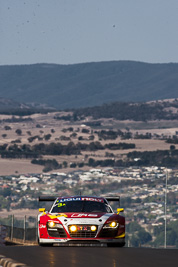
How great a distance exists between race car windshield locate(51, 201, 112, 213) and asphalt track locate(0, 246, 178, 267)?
162 centimetres

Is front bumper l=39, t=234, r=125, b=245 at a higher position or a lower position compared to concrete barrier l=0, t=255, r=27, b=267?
higher

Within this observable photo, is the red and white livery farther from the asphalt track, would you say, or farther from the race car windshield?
the asphalt track

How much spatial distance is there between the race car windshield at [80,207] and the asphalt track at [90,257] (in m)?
1.62

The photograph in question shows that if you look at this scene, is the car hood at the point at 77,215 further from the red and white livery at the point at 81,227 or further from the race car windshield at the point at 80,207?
the race car windshield at the point at 80,207

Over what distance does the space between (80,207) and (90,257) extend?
5.10 meters

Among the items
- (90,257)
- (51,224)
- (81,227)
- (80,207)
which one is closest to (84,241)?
(81,227)

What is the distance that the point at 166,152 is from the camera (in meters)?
192

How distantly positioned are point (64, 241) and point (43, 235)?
796 mm

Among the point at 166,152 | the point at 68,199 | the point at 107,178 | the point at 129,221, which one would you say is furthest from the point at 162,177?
the point at 68,199

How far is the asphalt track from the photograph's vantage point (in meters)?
16.8

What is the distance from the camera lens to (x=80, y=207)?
77.0 feet

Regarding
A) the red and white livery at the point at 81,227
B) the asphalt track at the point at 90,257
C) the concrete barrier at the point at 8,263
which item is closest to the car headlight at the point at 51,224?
the red and white livery at the point at 81,227

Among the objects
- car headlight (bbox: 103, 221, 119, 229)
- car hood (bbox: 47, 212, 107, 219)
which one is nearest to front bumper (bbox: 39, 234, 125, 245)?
car headlight (bbox: 103, 221, 119, 229)

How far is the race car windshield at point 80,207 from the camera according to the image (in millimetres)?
23344
